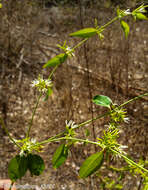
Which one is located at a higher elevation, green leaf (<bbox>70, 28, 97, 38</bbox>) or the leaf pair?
green leaf (<bbox>70, 28, 97, 38</bbox>)

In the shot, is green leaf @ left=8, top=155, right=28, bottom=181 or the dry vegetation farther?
the dry vegetation

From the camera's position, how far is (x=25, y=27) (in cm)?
171

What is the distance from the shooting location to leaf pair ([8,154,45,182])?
294mm

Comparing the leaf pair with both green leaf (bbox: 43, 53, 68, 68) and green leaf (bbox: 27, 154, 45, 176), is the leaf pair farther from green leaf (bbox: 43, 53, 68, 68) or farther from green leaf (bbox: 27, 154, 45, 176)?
green leaf (bbox: 43, 53, 68, 68)

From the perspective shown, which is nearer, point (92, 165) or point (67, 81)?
point (92, 165)

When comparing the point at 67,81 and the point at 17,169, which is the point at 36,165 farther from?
the point at 67,81

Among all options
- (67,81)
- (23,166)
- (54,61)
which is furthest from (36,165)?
(67,81)

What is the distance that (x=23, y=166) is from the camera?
11.8 inches

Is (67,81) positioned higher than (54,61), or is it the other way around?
(54,61)

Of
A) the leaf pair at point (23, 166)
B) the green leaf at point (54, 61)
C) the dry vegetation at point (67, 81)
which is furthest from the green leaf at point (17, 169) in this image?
the dry vegetation at point (67, 81)

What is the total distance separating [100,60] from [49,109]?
62cm

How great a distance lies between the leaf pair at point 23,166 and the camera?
29 cm

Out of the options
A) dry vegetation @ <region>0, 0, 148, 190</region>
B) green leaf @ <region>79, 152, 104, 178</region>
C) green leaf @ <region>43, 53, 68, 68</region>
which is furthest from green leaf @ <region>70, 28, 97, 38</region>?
dry vegetation @ <region>0, 0, 148, 190</region>

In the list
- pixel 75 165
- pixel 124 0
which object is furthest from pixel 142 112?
pixel 124 0
